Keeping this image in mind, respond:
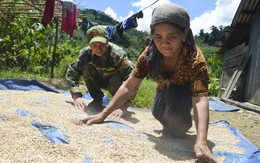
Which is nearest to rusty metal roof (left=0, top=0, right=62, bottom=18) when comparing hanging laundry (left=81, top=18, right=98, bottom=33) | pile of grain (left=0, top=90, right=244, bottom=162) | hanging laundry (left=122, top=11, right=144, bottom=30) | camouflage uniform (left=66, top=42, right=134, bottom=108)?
hanging laundry (left=81, top=18, right=98, bottom=33)

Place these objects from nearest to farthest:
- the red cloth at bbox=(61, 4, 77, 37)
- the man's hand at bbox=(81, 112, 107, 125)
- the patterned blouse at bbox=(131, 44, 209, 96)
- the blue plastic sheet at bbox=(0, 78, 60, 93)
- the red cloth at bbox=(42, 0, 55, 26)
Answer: the patterned blouse at bbox=(131, 44, 209, 96) < the man's hand at bbox=(81, 112, 107, 125) < the blue plastic sheet at bbox=(0, 78, 60, 93) < the red cloth at bbox=(42, 0, 55, 26) < the red cloth at bbox=(61, 4, 77, 37)

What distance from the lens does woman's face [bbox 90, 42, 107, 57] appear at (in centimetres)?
284

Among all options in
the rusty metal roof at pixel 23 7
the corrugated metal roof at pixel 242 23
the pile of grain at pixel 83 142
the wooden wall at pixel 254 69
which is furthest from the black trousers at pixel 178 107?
the corrugated metal roof at pixel 242 23

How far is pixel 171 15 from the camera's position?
5.85ft

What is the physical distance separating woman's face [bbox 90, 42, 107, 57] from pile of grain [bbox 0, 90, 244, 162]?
668 mm

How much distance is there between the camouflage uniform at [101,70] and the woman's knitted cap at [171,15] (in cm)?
120

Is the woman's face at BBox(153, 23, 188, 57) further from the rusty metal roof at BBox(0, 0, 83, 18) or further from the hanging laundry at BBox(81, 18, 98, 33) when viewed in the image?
the hanging laundry at BBox(81, 18, 98, 33)

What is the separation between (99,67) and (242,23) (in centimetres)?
591

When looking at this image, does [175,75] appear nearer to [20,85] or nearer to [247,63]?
[20,85]

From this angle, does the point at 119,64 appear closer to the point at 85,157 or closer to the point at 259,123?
the point at 85,157

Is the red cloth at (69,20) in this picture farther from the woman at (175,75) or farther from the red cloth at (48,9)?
the woman at (175,75)

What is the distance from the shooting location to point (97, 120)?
229 centimetres

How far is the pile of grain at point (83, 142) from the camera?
1.60 m

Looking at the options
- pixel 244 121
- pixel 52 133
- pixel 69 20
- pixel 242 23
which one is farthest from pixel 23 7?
pixel 242 23
